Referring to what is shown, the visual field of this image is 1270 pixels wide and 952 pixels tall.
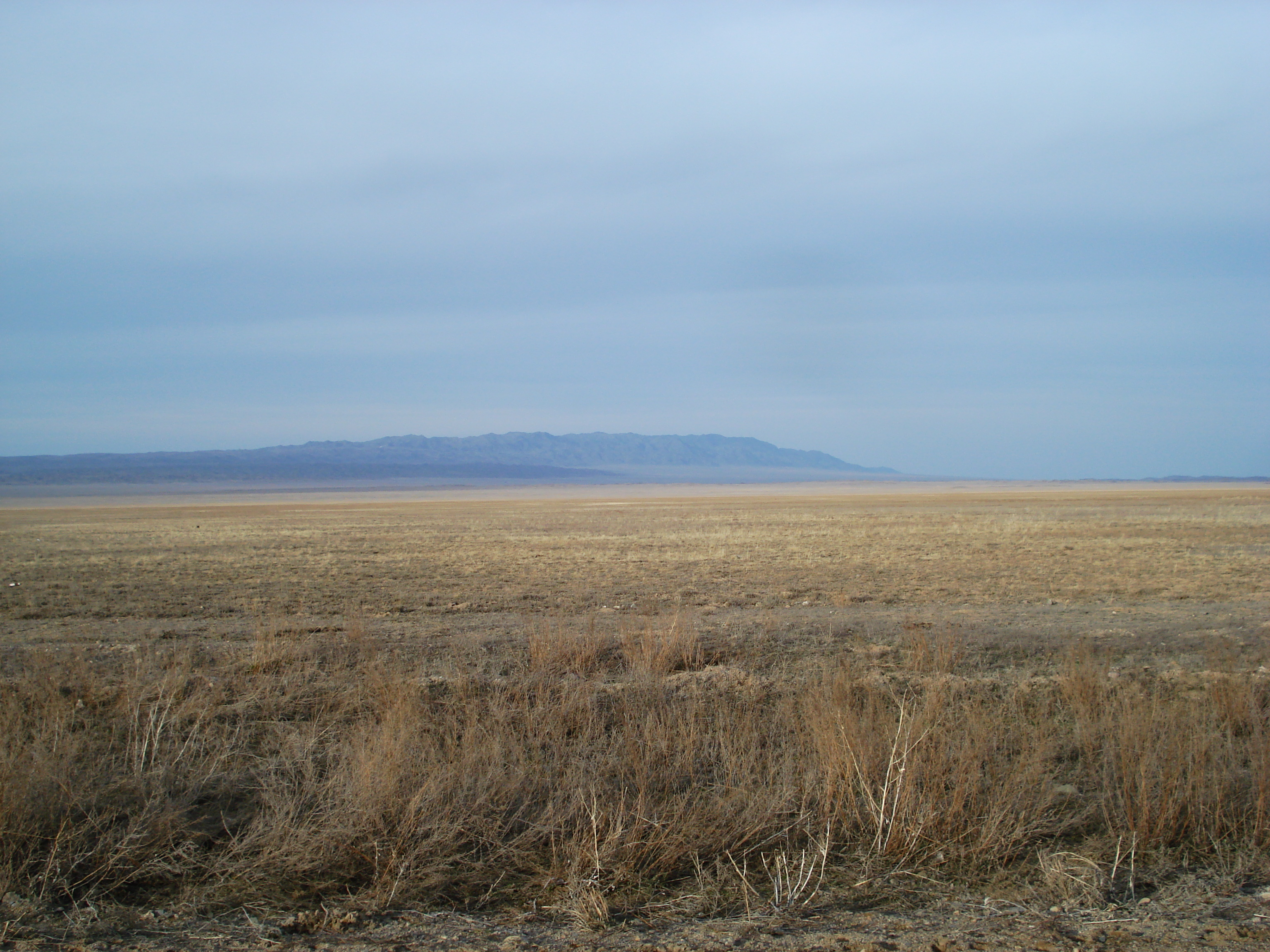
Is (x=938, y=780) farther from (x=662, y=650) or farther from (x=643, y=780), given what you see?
(x=662, y=650)

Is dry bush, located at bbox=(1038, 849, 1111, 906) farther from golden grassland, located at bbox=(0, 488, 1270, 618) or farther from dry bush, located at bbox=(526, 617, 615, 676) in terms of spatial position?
golden grassland, located at bbox=(0, 488, 1270, 618)

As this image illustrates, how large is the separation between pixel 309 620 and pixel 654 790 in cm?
1012

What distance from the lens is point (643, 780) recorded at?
5555mm

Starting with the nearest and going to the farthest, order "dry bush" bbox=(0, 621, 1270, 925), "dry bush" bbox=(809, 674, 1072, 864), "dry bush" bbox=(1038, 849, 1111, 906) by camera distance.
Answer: "dry bush" bbox=(1038, 849, 1111, 906) → "dry bush" bbox=(0, 621, 1270, 925) → "dry bush" bbox=(809, 674, 1072, 864)

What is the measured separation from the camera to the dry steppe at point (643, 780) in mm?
4258

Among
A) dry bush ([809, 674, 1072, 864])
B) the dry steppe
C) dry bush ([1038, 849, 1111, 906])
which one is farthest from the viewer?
dry bush ([809, 674, 1072, 864])

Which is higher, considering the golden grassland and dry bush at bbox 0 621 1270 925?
dry bush at bbox 0 621 1270 925

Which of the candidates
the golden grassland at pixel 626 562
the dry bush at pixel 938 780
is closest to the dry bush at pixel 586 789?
the dry bush at pixel 938 780

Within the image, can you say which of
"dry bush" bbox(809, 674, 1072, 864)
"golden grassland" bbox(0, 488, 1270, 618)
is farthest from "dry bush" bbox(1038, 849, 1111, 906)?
"golden grassland" bbox(0, 488, 1270, 618)

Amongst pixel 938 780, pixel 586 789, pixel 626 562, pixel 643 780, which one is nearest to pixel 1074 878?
pixel 938 780

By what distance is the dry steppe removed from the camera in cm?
426

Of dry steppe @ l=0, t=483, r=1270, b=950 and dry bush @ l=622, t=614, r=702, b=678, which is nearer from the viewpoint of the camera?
dry steppe @ l=0, t=483, r=1270, b=950

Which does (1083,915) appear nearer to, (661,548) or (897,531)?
(661,548)

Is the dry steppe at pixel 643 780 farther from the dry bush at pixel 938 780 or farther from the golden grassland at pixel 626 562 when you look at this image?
the golden grassland at pixel 626 562
